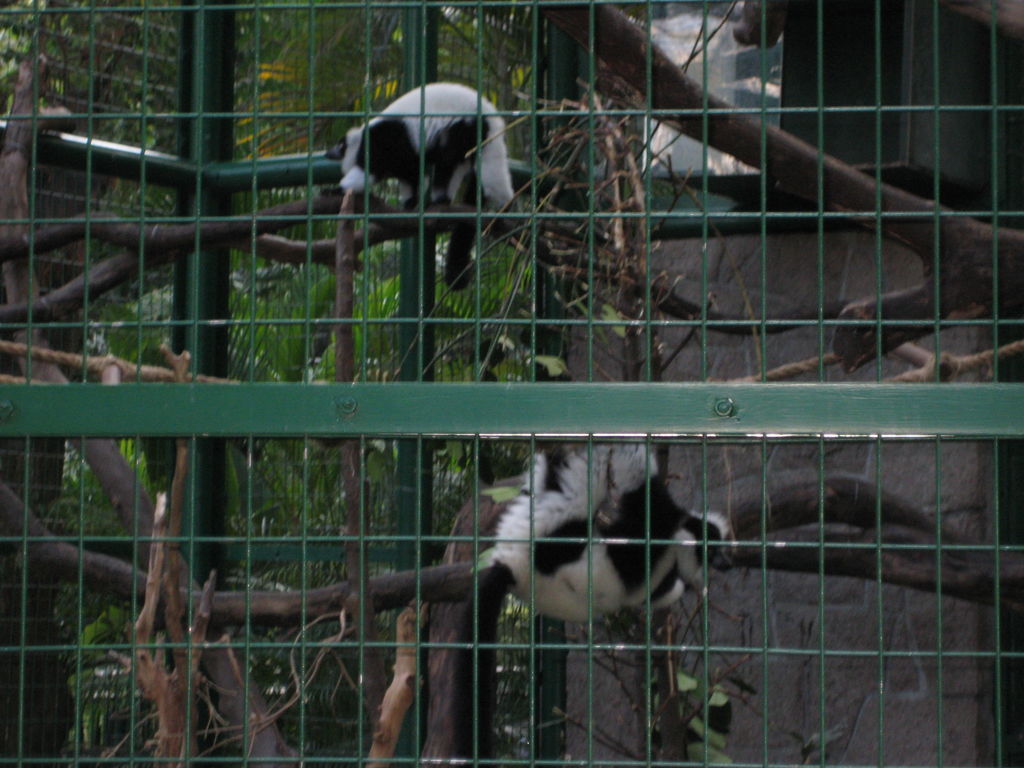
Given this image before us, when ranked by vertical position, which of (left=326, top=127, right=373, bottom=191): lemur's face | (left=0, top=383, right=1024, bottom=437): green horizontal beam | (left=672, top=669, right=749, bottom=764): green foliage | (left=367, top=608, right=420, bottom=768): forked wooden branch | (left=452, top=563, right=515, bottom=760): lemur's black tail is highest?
(left=326, top=127, right=373, bottom=191): lemur's face

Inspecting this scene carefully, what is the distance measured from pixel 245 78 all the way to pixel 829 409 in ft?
9.95

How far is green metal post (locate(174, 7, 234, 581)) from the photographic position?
3648 millimetres

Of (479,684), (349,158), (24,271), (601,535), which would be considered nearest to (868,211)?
(601,535)

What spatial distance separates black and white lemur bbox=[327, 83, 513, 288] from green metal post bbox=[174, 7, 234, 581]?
446mm

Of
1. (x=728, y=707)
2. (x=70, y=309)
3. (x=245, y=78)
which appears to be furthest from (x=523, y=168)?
(x=728, y=707)

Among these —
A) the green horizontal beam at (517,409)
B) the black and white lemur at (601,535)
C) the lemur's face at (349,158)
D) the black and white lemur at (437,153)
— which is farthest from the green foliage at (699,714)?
the lemur's face at (349,158)

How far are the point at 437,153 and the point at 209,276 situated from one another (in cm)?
117

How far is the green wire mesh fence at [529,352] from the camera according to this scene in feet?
9.93

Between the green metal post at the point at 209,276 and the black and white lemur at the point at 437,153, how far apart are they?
1.46 feet

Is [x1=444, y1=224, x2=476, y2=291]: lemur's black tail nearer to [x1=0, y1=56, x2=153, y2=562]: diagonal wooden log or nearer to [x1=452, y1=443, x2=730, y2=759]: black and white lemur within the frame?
[x1=452, y1=443, x2=730, y2=759]: black and white lemur

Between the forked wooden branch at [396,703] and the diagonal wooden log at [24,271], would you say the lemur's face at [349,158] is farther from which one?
the forked wooden branch at [396,703]

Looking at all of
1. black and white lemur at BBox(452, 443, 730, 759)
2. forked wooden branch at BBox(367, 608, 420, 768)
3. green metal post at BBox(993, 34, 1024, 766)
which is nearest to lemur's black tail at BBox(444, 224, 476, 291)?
black and white lemur at BBox(452, 443, 730, 759)

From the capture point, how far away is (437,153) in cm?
454

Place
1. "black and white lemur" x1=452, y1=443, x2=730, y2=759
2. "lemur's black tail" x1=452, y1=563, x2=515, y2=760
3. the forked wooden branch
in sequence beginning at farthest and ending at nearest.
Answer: "black and white lemur" x1=452, y1=443, x2=730, y2=759 → "lemur's black tail" x1=452, y1=563, x2=515, y2=760 → the forked wooden branch
